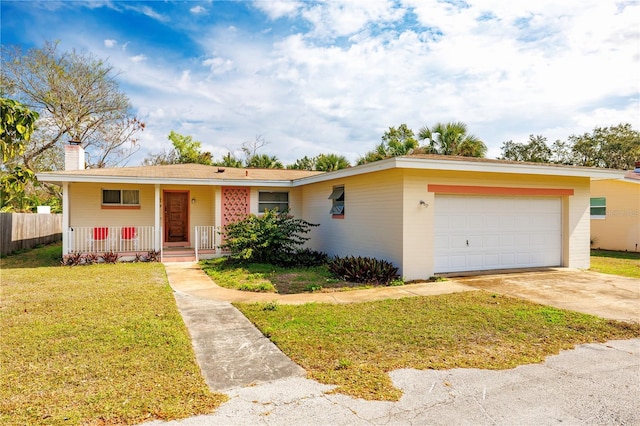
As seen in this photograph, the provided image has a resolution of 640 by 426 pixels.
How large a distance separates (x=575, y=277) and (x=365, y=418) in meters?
8.80

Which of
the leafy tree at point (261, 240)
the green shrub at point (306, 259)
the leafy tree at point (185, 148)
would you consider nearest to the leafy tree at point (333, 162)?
the green shrub at point (306, 259)

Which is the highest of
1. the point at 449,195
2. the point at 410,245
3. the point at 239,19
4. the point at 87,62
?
the point at 87,62

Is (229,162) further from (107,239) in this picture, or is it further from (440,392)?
(440,392)

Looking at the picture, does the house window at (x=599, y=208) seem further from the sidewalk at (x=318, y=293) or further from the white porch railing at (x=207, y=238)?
the white porch railing at (x=207, y=238)

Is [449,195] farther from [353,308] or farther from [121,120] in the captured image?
[121,120]

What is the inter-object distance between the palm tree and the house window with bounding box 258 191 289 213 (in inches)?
297

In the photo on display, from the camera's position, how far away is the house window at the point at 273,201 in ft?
Answer: 47.8

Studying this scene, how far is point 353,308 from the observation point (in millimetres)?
6457

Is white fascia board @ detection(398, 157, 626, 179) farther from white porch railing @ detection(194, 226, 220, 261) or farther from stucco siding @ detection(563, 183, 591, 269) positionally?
white porch railing @ detection(194, 226, 220, 261)

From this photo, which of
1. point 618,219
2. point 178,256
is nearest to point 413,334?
point 178,256

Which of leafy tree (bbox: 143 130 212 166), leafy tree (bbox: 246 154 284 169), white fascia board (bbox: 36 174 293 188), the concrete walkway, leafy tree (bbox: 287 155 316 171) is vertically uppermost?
leafy tree (bbox: 143 130 212 166)

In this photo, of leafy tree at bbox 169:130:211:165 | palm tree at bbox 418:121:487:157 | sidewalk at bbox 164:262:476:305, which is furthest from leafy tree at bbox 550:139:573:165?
sidewalk at bbox 164:262:476:305

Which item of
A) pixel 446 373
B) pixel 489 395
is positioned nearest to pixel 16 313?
pixel 446 373

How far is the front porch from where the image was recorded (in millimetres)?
12562
